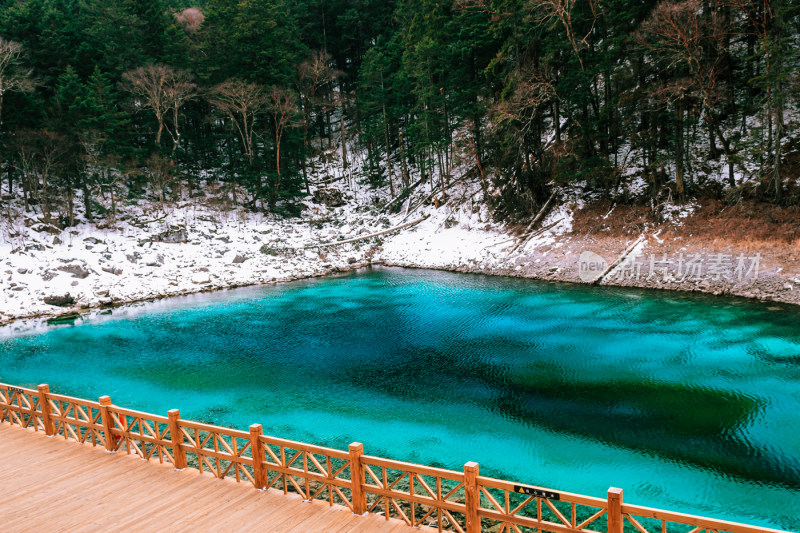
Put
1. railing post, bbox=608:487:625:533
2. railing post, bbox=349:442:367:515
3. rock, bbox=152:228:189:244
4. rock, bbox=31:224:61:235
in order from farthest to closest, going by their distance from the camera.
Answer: rock, bbox=152:228:189:244 → rock, bbox=31:224:61:235 → railing post, bbox=349:442:367:515 → railing post, bbox=608:487:625:533

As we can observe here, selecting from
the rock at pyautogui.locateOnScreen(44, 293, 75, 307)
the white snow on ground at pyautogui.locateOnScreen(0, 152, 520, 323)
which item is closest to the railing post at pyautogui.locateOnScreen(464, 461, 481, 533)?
the white snow on ground at pyautogui.locateOnScreen(0, 152, 520, 323)

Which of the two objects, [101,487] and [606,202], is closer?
[101,487]

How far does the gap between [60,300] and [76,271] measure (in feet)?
8.00

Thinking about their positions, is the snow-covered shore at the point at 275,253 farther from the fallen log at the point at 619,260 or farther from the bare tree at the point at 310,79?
the bare tree at the point at 310,79

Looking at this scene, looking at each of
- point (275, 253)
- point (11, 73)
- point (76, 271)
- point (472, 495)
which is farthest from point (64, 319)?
point (472, 495)

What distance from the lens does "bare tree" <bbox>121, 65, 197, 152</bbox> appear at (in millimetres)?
35250

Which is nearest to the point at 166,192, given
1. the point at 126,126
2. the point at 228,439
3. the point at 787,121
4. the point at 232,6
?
the point at 126,126

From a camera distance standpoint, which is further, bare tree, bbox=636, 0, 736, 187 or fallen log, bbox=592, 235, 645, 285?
fallen log, bbox=592, 235, 645, 285

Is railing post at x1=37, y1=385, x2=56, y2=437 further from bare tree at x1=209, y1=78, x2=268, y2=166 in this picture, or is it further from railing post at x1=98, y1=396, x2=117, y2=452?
bare tree at x1=209, y1=78, x2=268, y2=166

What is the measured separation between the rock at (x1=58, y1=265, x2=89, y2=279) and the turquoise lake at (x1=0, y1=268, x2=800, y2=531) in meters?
4.12

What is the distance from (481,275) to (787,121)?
659 inches

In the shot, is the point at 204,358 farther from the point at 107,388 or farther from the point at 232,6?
the point at 232,6

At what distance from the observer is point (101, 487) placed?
756cm

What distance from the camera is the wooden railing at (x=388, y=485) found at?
537cm
